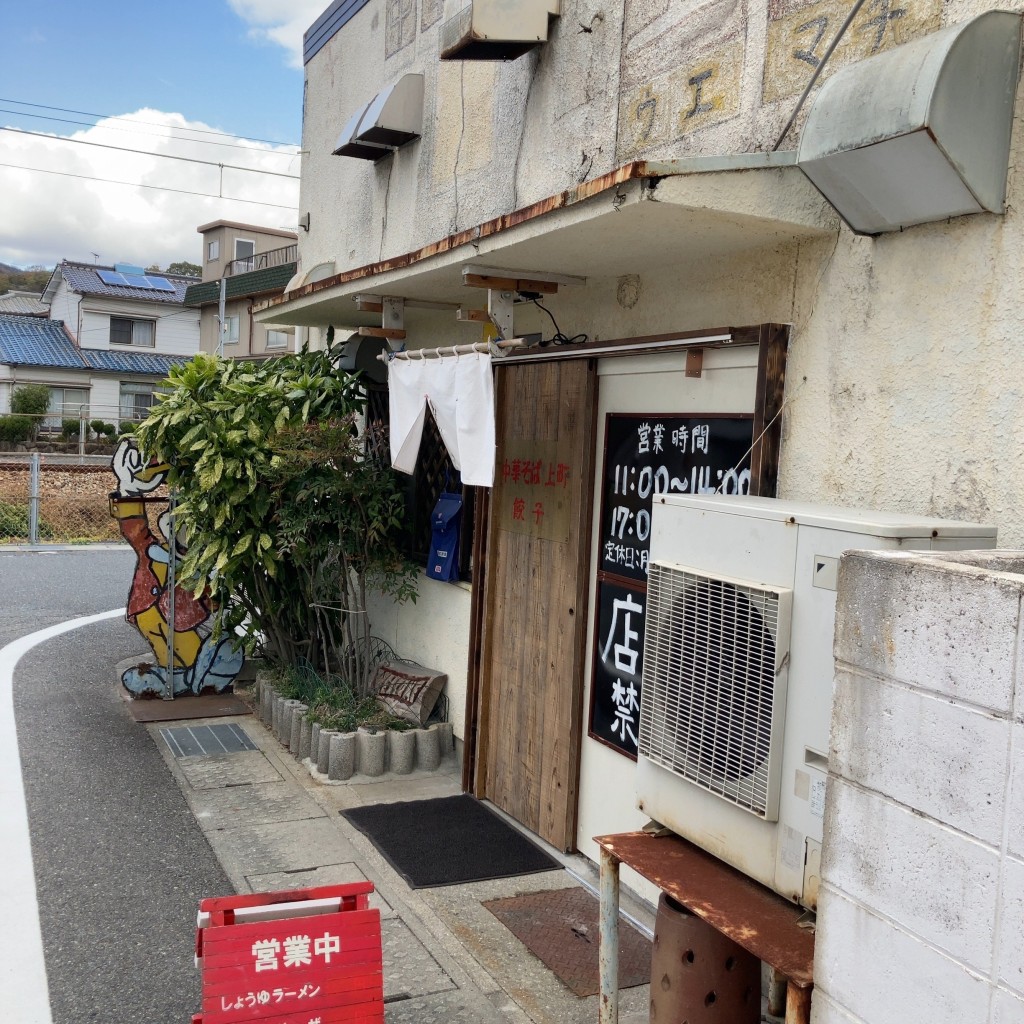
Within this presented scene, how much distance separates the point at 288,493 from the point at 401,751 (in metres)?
2.22

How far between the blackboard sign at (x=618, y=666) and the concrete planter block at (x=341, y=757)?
7.11 ft

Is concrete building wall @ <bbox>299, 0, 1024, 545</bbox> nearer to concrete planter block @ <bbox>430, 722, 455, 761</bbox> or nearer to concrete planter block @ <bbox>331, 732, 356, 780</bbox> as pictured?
concrete planter block @ <bbox>430, 722, 455, 761</bbox>

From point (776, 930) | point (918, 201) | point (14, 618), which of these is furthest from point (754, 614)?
point (14, 618)

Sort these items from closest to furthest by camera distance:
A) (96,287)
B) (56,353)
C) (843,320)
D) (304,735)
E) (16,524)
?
(843,320), (304,735), (16,524), (56,353), (96,287)

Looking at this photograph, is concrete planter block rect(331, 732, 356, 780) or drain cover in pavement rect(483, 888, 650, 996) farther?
concrete planter block rect(331, 732, 356, 780)

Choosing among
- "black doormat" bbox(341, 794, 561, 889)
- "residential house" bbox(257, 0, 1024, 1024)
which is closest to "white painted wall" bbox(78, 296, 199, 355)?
"residential house" bbox(257, 0, 1024, 1024)

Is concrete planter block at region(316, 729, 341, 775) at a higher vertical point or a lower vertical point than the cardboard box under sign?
lower

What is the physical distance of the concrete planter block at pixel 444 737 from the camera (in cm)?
755

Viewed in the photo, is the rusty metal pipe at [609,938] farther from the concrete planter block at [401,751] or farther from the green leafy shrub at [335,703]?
the green leafy shrub at [335,703]

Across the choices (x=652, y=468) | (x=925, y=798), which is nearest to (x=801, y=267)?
(x=652, y=468)

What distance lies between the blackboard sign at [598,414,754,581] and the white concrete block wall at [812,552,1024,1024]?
205 cm

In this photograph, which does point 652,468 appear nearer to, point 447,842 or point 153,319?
point 447,842

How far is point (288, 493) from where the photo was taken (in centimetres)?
800

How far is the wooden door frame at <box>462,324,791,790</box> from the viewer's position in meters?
4.55
